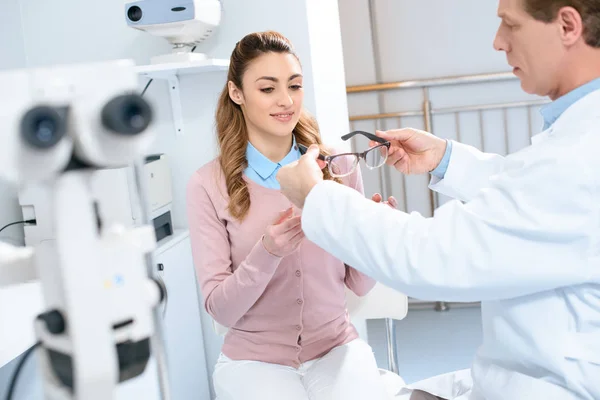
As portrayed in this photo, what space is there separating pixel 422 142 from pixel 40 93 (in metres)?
1.11

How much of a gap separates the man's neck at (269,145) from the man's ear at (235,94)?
0.31ft

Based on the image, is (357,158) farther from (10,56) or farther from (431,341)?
(431,341)

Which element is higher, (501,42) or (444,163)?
(501,42)

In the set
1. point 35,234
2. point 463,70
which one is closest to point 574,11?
point 35,234

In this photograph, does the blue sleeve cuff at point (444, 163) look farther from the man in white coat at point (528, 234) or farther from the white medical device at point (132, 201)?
the white medical device at point (132, 201)

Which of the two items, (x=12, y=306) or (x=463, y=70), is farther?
(x=463, y=70)

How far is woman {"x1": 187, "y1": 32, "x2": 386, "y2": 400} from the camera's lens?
60.3 inches

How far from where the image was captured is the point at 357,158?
153cm

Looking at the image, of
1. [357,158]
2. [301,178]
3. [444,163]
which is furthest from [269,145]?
[301,178]

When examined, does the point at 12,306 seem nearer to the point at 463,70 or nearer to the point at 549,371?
the point at 549,371

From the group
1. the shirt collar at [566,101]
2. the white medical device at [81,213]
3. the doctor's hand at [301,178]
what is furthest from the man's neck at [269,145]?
the white medical device at [81,213]

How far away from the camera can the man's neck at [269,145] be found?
1802 millimetres

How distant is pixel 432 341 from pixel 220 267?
1831 millimetres

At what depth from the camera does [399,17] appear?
3.45m
